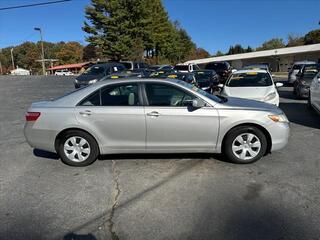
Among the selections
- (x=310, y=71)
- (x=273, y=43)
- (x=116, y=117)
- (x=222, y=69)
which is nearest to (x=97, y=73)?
(x=222, y=69)

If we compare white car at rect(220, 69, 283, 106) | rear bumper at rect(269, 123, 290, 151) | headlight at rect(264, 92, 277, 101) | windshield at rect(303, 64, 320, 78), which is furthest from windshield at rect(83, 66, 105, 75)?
rear bumper at rect(269, 123, 290, 151)

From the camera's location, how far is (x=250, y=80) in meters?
10.2

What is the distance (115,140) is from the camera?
5.25 meters

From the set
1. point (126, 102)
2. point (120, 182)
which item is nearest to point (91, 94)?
point (126, 102)

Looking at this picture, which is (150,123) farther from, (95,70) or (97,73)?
(95,70)

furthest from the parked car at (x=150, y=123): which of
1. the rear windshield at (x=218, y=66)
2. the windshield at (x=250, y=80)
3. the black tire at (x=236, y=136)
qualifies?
the rear windshield at (x=218, y=66)

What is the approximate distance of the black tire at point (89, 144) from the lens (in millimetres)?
5301

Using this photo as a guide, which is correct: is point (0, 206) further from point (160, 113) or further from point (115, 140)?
point (160, 113)

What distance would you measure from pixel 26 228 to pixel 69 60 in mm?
98897

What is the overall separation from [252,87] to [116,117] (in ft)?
19.1

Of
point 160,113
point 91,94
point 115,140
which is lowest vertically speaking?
point 115,140

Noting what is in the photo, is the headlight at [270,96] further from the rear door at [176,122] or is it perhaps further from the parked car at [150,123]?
the rear door at [176,122]

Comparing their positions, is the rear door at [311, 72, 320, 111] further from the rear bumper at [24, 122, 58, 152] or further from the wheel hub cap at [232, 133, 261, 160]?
the rear bumper at [24, 122, 58, 152]

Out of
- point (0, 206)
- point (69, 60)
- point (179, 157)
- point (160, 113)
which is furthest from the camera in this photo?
point (69, 60)
